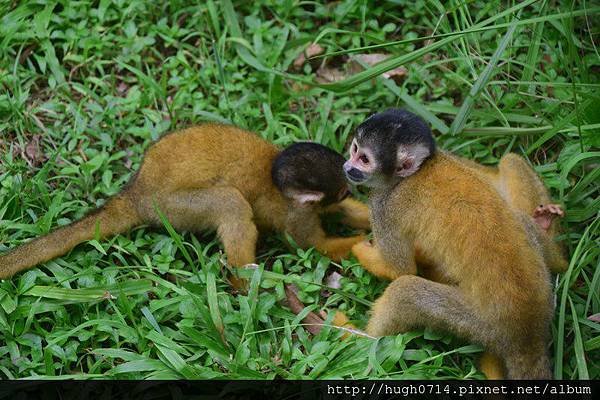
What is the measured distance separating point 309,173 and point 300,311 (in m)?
0.91

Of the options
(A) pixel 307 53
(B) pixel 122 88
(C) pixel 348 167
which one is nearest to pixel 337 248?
(C) pixel 348 167

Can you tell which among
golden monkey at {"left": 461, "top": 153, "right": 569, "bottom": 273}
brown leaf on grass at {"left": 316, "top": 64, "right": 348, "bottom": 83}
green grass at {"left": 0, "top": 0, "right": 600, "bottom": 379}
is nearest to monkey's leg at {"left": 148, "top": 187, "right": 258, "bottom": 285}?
green grass at {"left": 0, "top": 0, "right": 600, "bottom": 379}

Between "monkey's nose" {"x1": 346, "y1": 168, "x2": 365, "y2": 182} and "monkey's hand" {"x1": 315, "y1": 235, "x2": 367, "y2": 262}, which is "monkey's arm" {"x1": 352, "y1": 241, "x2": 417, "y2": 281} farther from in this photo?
"monkey's nose" {"x1": 346, "y1": 168, "x2": 365, "y2": 182}

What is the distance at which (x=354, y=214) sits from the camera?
5.61m

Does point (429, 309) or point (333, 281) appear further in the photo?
point (333, 281)

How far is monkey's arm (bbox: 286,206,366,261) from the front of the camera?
5289mm

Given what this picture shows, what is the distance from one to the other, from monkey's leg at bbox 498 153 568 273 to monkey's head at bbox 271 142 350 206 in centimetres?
104

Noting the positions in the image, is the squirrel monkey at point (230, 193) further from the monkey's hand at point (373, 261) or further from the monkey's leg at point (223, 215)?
the monkey's hand at point (373, 261)

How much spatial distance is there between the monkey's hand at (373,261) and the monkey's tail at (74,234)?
1489 mm

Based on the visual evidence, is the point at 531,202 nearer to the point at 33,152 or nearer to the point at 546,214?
the point at 546,214

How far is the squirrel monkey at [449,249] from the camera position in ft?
13.9

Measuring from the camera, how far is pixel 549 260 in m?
4.74

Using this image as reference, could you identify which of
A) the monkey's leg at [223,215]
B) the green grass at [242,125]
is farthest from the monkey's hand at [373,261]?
the monkey's leg at [223,215]

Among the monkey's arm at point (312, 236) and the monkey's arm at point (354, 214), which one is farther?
the monkey's arm at point (354, 214)
